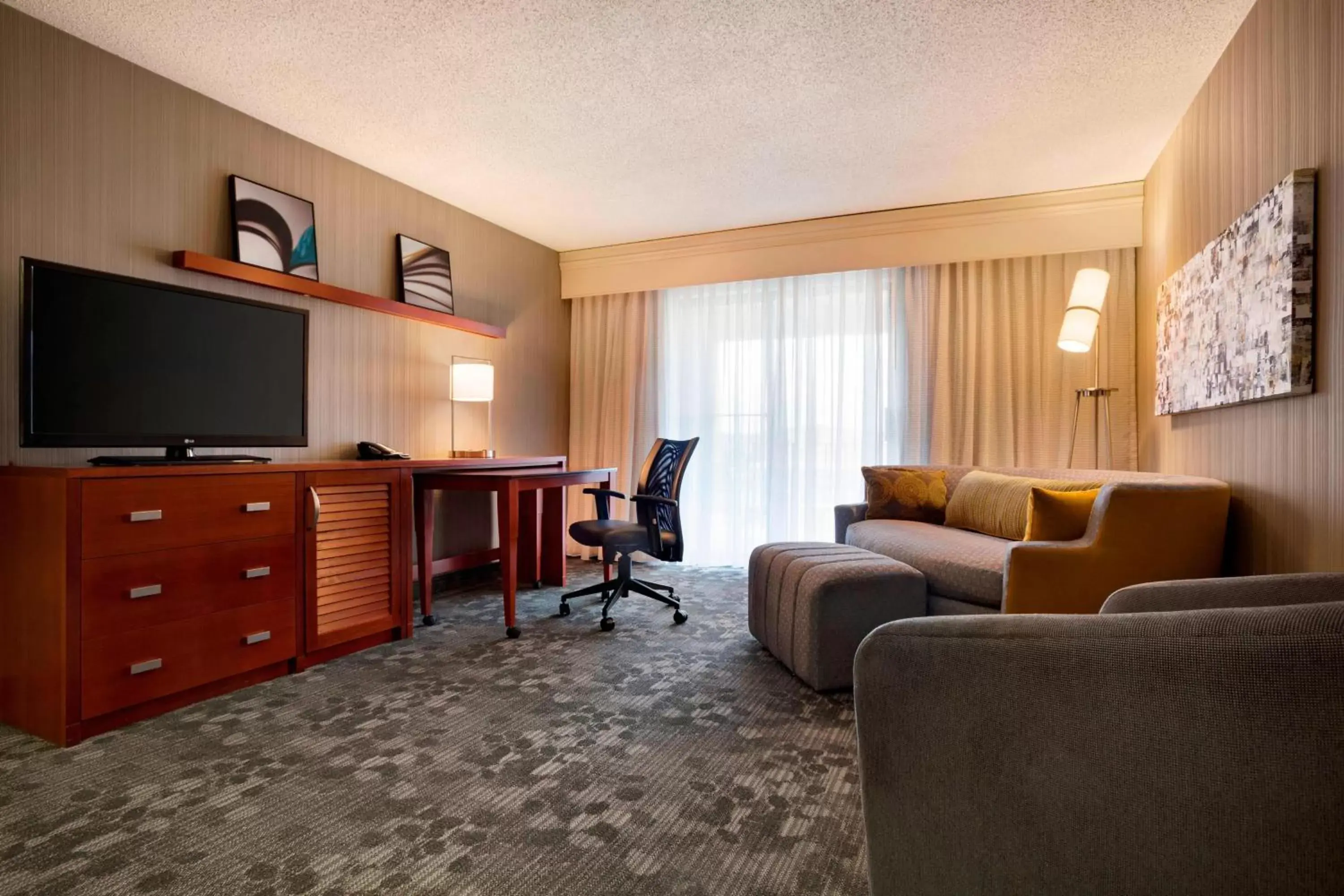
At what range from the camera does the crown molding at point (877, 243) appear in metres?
4.15

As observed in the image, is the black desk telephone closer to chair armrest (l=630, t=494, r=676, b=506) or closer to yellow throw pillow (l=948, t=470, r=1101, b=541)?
chair armrest (l=630, t=494, r=676, b=506)

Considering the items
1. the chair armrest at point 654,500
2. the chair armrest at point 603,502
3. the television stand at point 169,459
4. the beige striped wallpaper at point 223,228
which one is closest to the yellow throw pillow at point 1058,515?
the chair armrest at point 654,500

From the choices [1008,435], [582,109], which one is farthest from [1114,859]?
[1008,435]

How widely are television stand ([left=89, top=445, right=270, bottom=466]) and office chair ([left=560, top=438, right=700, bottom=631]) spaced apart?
1.61 meters

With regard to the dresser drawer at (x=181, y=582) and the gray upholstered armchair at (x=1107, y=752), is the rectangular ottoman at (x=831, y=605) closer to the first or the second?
the gray upholstered armchair at (x=1107, y=752)

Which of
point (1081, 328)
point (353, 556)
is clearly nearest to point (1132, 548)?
point (1081, 328)

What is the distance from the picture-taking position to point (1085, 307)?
Result: 3643mm

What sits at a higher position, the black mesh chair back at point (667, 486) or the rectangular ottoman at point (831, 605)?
A: the black mesh chair back at point (667, 486)

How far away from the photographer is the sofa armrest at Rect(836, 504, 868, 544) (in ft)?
13.8

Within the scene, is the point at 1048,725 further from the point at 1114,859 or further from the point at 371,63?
the point at 371,63

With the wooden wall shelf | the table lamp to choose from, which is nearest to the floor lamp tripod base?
the table lamp

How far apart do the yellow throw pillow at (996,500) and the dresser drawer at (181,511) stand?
3.22m

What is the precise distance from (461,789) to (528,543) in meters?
2.73

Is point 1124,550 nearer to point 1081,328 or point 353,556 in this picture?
point 1081,328
